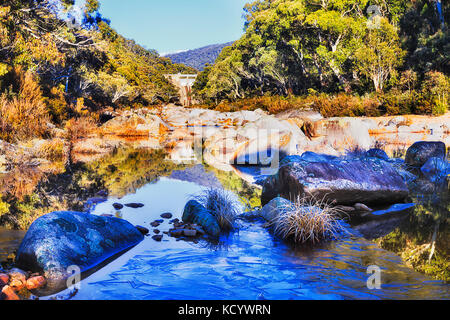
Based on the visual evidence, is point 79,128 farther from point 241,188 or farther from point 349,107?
point 349,107

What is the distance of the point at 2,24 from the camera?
1246cm

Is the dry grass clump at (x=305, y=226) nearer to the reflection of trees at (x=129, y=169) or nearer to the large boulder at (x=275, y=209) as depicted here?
the large boulder at (x=275, y=209)

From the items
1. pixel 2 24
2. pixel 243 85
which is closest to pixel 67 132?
pixel 2 24

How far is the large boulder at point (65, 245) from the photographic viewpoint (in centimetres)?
332

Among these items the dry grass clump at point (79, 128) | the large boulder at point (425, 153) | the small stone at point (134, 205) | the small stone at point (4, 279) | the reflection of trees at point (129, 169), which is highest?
the dry grass clump at point (79, 128)

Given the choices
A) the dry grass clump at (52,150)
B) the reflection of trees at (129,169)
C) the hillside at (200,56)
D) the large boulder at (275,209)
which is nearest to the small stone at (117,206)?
the reflection of trees at (129,169)

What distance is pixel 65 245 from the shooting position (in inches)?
139

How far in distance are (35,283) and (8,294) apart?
0.27 metres

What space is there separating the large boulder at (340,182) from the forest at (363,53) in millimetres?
16521

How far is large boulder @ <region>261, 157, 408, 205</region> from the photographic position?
5891mm

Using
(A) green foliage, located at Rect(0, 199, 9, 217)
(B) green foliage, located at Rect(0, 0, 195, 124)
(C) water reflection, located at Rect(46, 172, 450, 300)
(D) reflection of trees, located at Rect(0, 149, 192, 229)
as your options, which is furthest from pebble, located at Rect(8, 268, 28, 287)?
(B) green foliage, located at Rect(0, 0, 195, 124)

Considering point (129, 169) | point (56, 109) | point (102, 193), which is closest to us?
point (102, 193)

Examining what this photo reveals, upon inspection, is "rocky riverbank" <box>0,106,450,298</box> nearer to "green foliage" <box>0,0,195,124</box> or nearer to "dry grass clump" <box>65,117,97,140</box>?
"dry grass clump" <box>65,117,97,140</box>

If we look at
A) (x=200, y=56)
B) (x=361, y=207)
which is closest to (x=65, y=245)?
(x=361, y=207)
